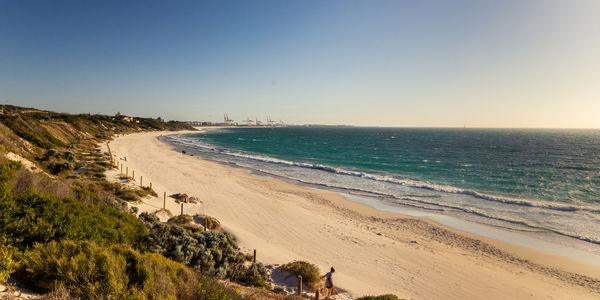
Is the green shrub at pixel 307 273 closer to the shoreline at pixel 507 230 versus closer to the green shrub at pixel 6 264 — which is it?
the green shrub at pixel 6 264

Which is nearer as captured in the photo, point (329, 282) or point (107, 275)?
point (107, 275)

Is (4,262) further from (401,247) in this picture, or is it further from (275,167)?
(275,167)

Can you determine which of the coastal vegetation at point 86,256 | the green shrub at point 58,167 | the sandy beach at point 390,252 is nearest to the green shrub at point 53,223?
the coastal vegetation at point 86,256

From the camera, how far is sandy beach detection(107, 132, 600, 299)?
432 inches

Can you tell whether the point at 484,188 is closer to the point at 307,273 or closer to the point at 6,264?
the point at 307,273

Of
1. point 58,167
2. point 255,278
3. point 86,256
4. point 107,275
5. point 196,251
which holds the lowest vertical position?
point 255,278

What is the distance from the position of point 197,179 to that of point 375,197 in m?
18.8

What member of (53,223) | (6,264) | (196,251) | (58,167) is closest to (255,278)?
(196,251)

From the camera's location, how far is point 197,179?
27.9 m

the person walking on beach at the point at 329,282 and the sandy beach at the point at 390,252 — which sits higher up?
the person walking on beach at the point at 329,282

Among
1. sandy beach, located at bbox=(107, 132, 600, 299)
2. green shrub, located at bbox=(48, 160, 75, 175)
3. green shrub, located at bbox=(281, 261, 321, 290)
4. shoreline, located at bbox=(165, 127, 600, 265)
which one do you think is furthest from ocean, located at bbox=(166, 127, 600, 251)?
green shrub, located at bbox=(48, 160, 75, 175)

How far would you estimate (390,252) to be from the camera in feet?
44.6

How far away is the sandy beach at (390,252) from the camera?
432 inches

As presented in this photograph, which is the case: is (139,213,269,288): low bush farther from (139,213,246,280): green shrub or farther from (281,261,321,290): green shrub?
(281,261,321,290): green shrub
